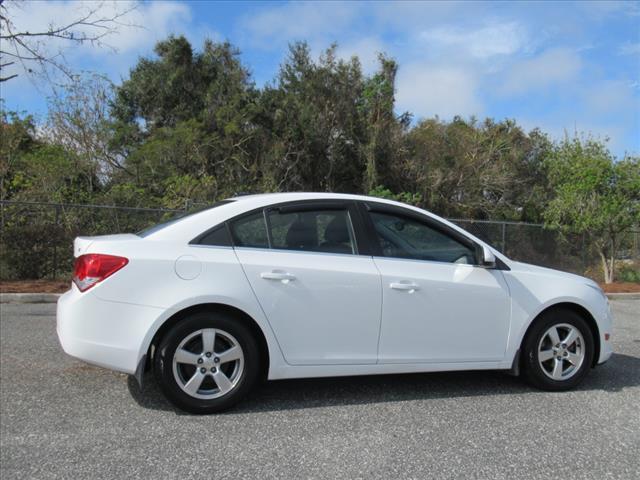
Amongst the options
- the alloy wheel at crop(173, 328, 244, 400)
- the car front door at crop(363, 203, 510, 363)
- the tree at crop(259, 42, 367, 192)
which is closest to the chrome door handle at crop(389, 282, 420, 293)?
the car front door at crop(363, 203, 510, 363)

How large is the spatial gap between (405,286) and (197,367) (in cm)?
169

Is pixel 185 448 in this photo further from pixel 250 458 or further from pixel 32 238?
pixel 32 238

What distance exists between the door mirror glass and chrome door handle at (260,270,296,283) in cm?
161

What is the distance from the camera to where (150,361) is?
3.99 m

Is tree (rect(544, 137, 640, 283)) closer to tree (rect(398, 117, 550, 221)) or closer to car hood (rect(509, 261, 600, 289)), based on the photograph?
tree (rect(398, 117, 550, 221))

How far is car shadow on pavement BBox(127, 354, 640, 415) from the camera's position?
4254 mm

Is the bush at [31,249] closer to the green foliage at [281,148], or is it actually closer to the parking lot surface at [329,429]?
the green foliage at [281,148]

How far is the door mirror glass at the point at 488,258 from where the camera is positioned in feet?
14.5

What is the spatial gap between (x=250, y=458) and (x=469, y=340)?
2049 mm

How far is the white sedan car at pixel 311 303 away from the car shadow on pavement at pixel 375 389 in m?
0.27

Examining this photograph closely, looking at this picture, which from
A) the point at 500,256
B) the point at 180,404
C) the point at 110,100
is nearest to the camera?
the point at 180,404

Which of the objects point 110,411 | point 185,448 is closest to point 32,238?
point 110,411

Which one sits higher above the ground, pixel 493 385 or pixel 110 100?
pixel 110 100

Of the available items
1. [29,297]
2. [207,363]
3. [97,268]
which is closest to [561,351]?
[207,363]
